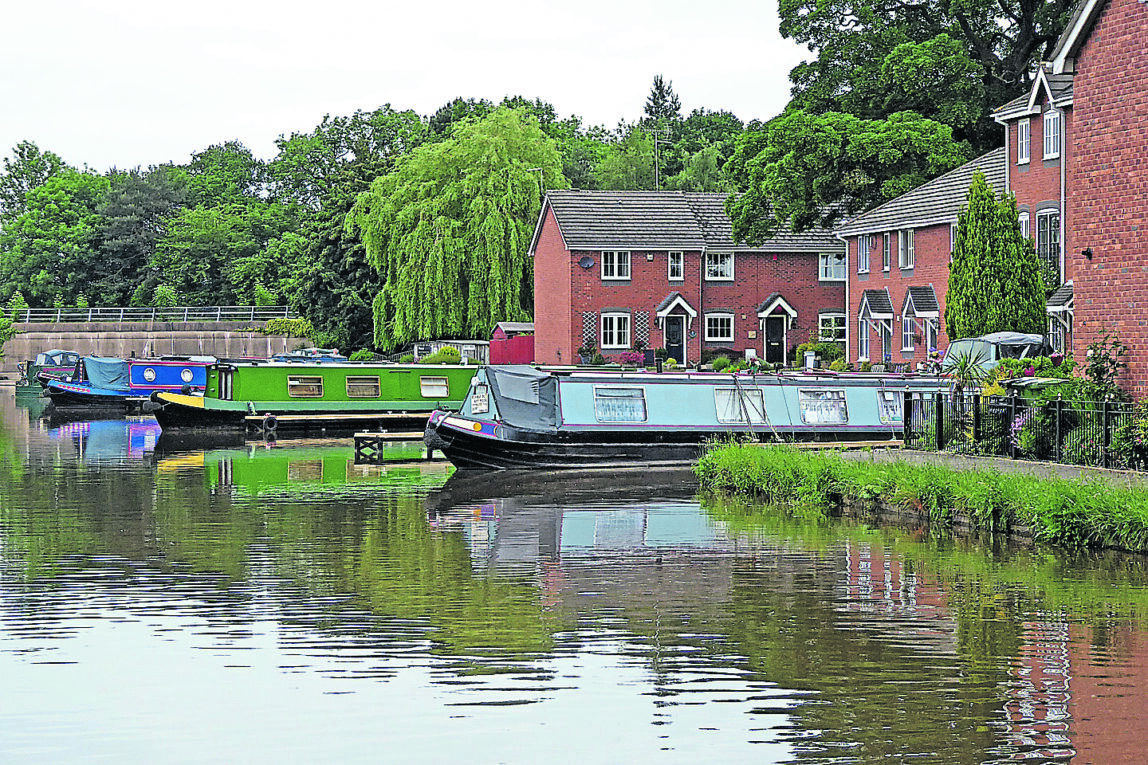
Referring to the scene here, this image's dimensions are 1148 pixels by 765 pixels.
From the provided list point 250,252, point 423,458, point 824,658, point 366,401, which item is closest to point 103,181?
point 250,252

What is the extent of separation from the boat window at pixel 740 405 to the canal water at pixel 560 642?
8752 millimetres

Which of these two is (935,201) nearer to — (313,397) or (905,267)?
(905,267)

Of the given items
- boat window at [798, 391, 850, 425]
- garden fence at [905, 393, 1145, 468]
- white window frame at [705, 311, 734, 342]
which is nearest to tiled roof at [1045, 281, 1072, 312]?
boat window at [798, 391, 850, 425]

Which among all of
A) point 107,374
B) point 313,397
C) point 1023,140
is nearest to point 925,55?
point 1023,140

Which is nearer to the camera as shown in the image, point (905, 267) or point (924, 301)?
point (924, 301)

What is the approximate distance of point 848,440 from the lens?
31938 millimetres

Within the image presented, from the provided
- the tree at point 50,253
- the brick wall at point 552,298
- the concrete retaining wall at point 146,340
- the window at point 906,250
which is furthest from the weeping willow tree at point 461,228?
the tree at point 50,253

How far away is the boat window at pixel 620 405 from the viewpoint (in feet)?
100

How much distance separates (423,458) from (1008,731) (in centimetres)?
2639

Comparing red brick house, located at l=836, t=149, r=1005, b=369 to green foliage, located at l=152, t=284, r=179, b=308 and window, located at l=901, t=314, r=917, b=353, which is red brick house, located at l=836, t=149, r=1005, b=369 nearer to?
window, located at l=901, t=314, r=917, b=353

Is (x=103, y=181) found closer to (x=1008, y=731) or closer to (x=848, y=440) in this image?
(x=848, y=440)

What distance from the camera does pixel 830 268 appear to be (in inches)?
2495

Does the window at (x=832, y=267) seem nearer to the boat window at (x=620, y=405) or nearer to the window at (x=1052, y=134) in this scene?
the window at (x=1052, y=134)

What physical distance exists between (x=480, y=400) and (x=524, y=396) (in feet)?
3.27
